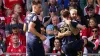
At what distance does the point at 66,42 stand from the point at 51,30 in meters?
2.87

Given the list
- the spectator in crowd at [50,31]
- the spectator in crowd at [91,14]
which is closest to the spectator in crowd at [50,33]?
the spectator in crowd at [50,31]

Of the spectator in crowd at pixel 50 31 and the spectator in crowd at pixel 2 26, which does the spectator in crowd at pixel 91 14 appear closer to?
the spectator in crowd at pixel 50 31

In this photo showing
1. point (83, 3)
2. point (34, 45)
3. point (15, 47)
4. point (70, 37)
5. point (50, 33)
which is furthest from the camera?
point (83, 3)

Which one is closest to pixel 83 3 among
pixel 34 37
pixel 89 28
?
pixel 89 28

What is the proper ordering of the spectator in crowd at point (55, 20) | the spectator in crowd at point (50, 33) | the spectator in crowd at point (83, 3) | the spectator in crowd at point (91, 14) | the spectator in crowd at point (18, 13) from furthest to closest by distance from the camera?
the spectator in crowd at point (83, 3) → the spectator in crowd at point (18, 13) → the spectator in crowd at point (91, 14) → the spectator in crowd at point (55, 20) → the spectator in crowd at point (50, 33)

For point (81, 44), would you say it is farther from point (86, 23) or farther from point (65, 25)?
point (86, 23)

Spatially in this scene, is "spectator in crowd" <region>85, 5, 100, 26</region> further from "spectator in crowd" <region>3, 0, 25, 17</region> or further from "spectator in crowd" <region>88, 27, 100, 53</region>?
"spectator in crowd" <region>3, 0, 25, 17</region>

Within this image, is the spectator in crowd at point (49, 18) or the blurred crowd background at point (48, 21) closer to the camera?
the blurred crowd background at point (48, 21)

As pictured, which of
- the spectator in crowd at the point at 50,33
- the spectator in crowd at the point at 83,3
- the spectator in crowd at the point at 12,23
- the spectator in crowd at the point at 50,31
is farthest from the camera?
the spectator in crowd at the point at 83,3

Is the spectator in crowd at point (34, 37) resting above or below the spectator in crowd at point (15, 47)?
above

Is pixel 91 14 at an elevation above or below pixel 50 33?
above

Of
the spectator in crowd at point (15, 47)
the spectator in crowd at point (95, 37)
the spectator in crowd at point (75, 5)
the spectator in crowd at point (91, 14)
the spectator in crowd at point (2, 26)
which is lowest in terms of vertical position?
the spectator in crowd at point (15, 47)

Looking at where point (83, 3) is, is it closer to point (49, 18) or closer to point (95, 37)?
point (49, 18)

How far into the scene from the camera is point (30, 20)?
40.9 ft
